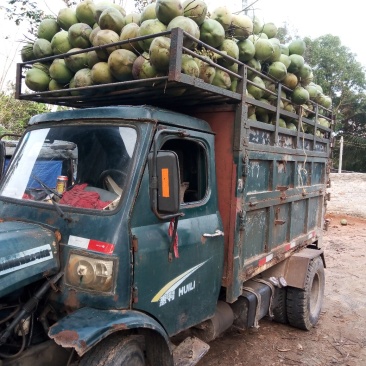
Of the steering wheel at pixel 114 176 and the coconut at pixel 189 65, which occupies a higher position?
the coconut at pixel 189 65

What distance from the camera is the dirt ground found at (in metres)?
4.17

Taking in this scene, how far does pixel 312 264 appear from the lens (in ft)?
16.3

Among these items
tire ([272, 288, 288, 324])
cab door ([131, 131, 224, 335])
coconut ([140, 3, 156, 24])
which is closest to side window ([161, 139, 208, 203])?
cab door ([131, 131, 224, 335])

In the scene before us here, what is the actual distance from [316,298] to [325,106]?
2635 mm

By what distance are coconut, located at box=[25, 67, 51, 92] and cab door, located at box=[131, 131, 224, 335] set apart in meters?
1.42

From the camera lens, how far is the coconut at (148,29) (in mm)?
2953

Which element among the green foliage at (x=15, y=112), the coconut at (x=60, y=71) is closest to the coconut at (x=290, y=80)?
the coconut at (x=60, y=71)

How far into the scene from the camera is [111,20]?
3.17 meters

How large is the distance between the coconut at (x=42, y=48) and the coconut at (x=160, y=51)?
1.29 m

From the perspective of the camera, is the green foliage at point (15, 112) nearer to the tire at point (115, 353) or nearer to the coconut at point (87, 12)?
the coconut at point (87, 12)

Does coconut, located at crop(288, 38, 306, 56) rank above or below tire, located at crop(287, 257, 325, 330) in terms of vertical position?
above

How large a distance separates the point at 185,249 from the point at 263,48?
7.11 ft

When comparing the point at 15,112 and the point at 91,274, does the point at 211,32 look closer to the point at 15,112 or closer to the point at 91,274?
the point at 91,274

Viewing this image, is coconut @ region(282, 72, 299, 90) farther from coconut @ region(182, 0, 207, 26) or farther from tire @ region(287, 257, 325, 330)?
tire @ region(287, 257, 325, 330)
